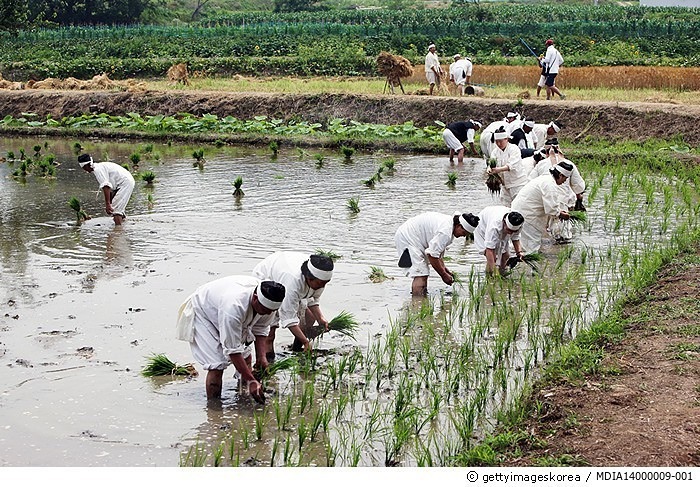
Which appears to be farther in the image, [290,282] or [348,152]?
[348,152]

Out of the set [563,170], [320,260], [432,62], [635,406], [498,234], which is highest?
[432,62]

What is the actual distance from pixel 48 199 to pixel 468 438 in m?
10.2

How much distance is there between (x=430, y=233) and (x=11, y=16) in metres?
13.7

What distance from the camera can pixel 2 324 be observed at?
8.09m

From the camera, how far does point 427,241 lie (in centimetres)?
877

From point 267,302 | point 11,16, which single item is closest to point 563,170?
point 267,302

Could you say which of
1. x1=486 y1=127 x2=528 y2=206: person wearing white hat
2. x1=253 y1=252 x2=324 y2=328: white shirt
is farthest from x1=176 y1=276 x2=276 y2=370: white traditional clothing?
x1=486 y1=127 x2=528 y2=206: person wearing white hat

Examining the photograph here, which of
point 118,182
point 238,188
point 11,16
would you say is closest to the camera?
point 118,182

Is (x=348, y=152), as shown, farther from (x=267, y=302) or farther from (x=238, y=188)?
(x=267, y=302)

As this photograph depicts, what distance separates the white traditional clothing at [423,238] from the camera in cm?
857

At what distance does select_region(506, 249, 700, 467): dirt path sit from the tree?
1547cm

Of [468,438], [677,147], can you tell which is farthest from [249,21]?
[468,438]

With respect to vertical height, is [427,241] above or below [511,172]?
below

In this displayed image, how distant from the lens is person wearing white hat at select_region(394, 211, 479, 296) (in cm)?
854
